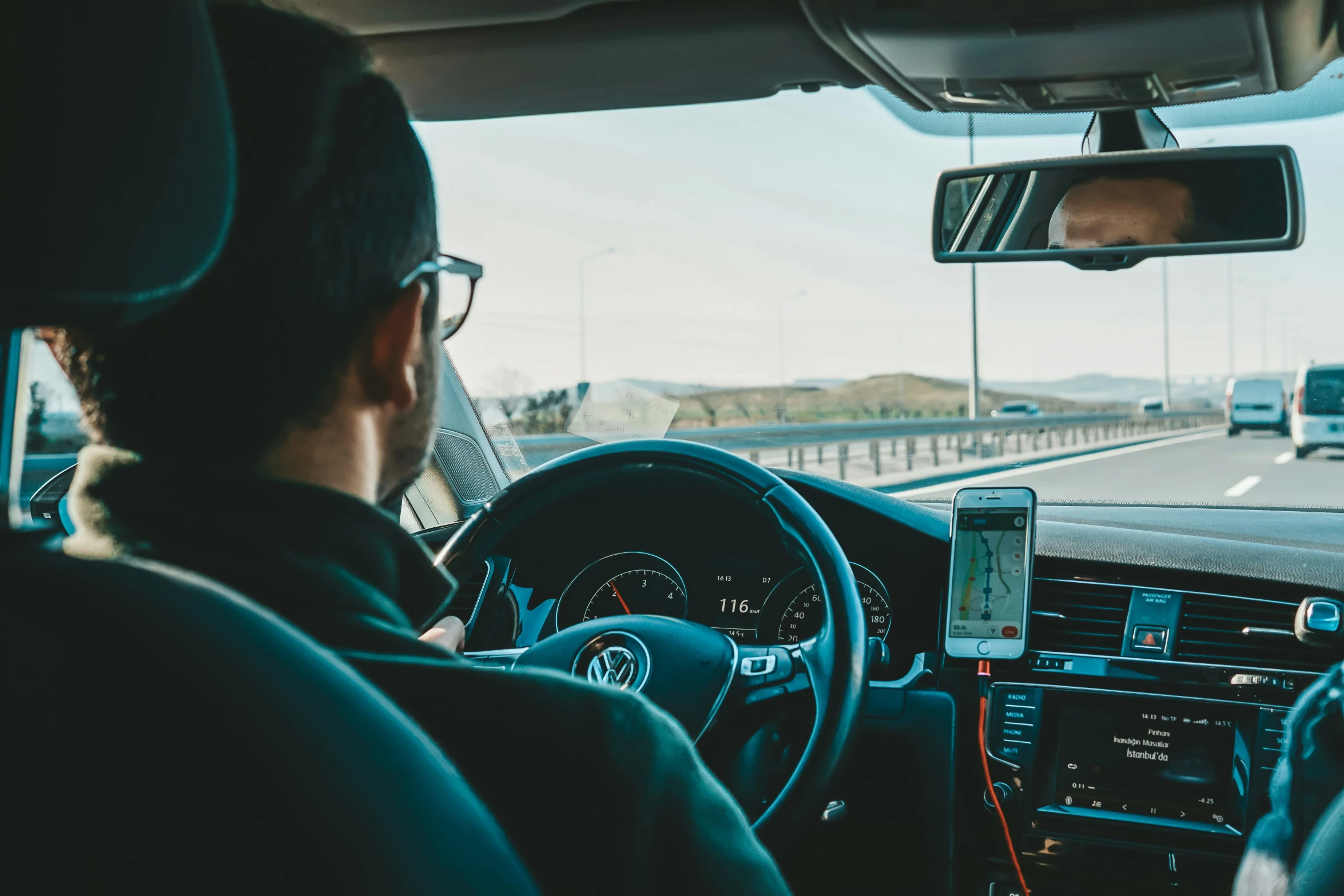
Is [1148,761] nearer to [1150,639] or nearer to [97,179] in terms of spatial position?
[1150,639]

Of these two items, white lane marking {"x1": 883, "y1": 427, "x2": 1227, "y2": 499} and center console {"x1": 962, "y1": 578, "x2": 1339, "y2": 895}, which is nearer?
center console {"x1": 962, "y1": 578, "x2": 1339, "y2": 895}

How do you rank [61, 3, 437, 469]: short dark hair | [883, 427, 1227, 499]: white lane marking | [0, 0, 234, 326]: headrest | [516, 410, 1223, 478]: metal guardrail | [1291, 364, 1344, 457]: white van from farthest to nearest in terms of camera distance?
[1291, 364, 1344, 457]: white van, [516, 410, 1223, 478]: metal guardrail, [883, 427, 1227, 499]: white lane marking, [61, 3, 437, 469]: short dark hair, [0, 0, 234, 326]: headrest

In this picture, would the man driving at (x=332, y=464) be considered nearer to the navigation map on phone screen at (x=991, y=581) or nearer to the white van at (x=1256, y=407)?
the navigation map on phone screen at (x=991, y=581)

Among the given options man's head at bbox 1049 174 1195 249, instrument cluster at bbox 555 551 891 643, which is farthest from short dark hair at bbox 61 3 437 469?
man's head at bbox 1049 174 1195 249

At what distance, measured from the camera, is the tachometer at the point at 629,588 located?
3283 millimetres

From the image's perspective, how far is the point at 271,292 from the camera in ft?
3.78

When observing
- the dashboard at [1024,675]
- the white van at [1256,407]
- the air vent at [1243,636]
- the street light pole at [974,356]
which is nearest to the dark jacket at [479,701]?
the dashboard at [1024,675]

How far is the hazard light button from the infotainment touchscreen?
0.15 m

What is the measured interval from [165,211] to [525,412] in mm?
3742

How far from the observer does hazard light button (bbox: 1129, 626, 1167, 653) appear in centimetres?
329

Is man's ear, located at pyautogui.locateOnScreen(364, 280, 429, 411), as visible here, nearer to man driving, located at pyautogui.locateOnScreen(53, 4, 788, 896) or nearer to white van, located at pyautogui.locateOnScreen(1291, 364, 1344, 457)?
man driving, located at pyautogui.locateOnScreen(53, 4, 788, 896)

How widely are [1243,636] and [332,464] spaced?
276cm

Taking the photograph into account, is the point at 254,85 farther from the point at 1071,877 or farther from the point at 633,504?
the point at 1071,877

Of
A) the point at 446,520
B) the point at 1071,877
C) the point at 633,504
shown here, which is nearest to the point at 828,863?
the point at 1071,877
